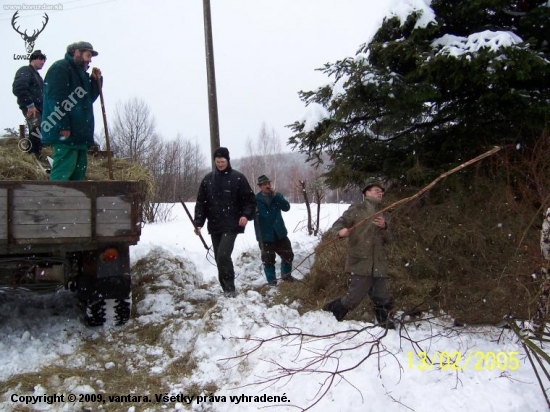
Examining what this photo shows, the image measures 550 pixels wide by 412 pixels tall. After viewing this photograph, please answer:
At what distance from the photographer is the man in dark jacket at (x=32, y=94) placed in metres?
5.87

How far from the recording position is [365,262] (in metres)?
4.02

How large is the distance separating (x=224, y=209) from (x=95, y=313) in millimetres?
1792

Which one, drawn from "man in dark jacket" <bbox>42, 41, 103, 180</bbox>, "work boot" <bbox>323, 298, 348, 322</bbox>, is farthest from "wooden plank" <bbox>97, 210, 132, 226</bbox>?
"work boot" <bbox>323, 298, 348, 322</bbox>

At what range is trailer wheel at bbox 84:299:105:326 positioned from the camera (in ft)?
13.9

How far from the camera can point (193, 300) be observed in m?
5.18

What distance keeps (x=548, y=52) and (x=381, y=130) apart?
6.92 feet

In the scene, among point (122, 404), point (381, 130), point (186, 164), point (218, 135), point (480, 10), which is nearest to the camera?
point (122, 404)

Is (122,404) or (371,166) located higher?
(371,166)

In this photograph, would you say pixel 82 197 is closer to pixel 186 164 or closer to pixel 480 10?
pixel 480 10

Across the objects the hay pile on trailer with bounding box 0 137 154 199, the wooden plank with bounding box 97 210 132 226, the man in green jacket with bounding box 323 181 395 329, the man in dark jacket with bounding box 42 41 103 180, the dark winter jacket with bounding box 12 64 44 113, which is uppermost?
the dark winter jacket with bounding box 12 64 44 113

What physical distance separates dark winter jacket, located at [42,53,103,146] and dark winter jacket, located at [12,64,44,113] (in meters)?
1.64

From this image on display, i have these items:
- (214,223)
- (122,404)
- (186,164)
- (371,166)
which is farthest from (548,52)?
(186,164)

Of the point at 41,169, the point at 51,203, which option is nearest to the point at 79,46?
the point at 41,169

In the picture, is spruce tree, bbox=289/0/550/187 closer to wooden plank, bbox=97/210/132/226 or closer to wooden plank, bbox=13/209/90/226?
wooden plank, bbox=97/210/132/226
